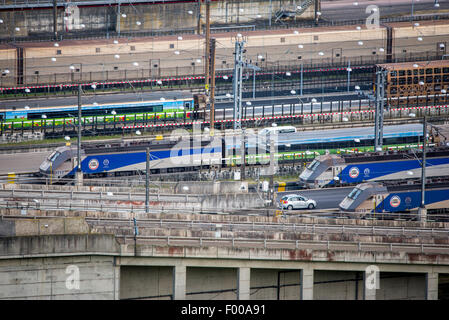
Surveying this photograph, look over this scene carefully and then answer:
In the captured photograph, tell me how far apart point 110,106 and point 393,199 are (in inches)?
888

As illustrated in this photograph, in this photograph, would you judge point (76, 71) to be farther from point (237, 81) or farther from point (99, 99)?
point (237, 81)

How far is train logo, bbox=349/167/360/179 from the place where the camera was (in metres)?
55.9

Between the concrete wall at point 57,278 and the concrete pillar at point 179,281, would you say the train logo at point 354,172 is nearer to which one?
the concrete pillar at point 179,281

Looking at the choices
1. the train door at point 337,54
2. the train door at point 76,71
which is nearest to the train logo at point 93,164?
the train door at point 76,71

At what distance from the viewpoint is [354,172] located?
56000 millimetres

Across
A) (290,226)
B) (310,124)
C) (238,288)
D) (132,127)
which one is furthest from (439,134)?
(238,288)

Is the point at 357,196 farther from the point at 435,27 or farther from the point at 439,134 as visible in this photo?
the point at 435,27

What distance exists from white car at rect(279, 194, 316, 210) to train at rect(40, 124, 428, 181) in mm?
7131

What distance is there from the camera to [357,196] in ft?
165

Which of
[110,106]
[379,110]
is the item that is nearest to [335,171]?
[379,110]

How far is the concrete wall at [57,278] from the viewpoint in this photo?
1412 inches

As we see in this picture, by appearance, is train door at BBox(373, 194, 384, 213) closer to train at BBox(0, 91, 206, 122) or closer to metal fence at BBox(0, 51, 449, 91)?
train at BBox(0, 91, 206, 122)

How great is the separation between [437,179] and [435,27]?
30.6m

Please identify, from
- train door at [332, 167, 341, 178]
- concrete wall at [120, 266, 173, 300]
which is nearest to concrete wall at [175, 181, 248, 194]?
train door at [332, 167, 341, 178]
